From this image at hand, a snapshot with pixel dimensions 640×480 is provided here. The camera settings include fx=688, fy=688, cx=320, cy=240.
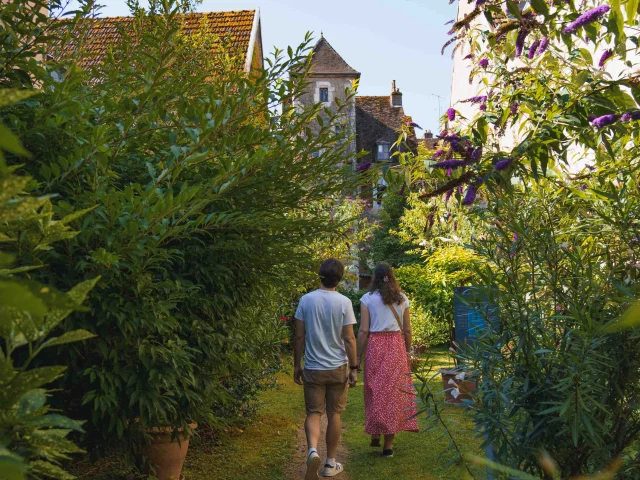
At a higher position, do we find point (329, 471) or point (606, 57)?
point (606, 57)

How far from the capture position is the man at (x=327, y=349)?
659 cm

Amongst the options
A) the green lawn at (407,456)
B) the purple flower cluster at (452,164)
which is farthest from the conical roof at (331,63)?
the purple flower cluster at (452,164)

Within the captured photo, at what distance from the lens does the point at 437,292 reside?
16828 millimetres

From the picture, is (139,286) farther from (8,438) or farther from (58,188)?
(8,438)

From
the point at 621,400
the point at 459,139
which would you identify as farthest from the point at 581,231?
the point at 621,400

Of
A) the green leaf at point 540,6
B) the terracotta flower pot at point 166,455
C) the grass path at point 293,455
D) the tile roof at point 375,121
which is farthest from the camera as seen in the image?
the tile roof at point 375,121

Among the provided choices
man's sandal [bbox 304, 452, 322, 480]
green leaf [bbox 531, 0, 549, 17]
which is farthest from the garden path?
green leaf [bbox 531, 0, 549, 17]

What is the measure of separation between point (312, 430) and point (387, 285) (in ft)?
6.42

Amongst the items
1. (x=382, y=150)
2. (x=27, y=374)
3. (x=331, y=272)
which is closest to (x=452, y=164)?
(x=27, y=374)

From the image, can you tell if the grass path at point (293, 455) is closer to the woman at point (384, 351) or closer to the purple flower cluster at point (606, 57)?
the woman at point (384, 351)

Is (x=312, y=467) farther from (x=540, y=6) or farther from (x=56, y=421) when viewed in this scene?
(x=56, y=421)

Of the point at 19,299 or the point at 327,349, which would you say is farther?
the point at 327,349

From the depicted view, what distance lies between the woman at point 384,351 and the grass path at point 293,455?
0.31m

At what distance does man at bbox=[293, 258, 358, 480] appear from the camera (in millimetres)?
6590
